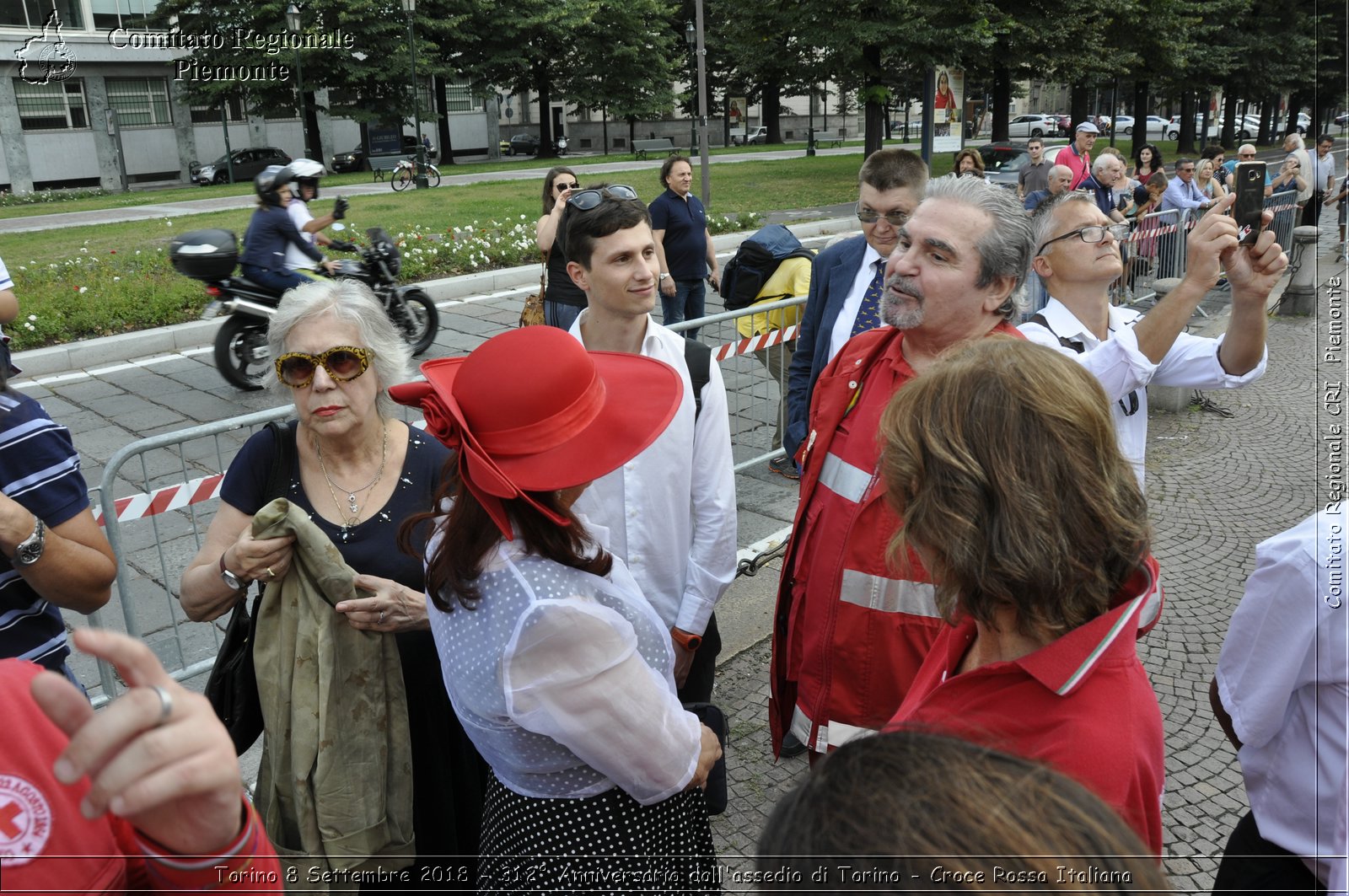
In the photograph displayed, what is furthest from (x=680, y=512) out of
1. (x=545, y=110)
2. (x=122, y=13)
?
(x=545, y=110)

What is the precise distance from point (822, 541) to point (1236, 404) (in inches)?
267

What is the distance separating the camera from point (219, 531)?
2.29 meters

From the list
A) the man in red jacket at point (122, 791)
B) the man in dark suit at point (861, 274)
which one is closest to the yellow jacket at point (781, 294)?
the man in dark suit at point (861, 274)

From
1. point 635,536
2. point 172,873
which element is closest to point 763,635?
point 635,536

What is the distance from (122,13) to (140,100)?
3.75m

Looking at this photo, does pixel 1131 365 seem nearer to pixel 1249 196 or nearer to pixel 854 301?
pixel 1249 196

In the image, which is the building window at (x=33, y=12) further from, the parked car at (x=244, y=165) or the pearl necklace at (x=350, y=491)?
the pearl necklace at (x=350, y=491)

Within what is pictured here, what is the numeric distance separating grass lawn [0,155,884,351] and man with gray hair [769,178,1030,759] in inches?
363

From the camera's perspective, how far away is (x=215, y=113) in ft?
132

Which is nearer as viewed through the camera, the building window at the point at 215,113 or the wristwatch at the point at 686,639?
the wristwatch at the point at 686,639

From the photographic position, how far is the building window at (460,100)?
45303mm

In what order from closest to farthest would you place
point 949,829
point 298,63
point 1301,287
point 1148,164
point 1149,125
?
→ point 949,829
point 1301,287
point 1148,164
point 298,63
point 1149,125

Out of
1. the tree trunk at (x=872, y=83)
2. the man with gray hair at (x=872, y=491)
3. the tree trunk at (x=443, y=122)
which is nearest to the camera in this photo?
the man with gray hair at (x=872, y=491)

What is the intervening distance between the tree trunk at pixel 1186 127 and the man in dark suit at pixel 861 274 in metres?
46.1
